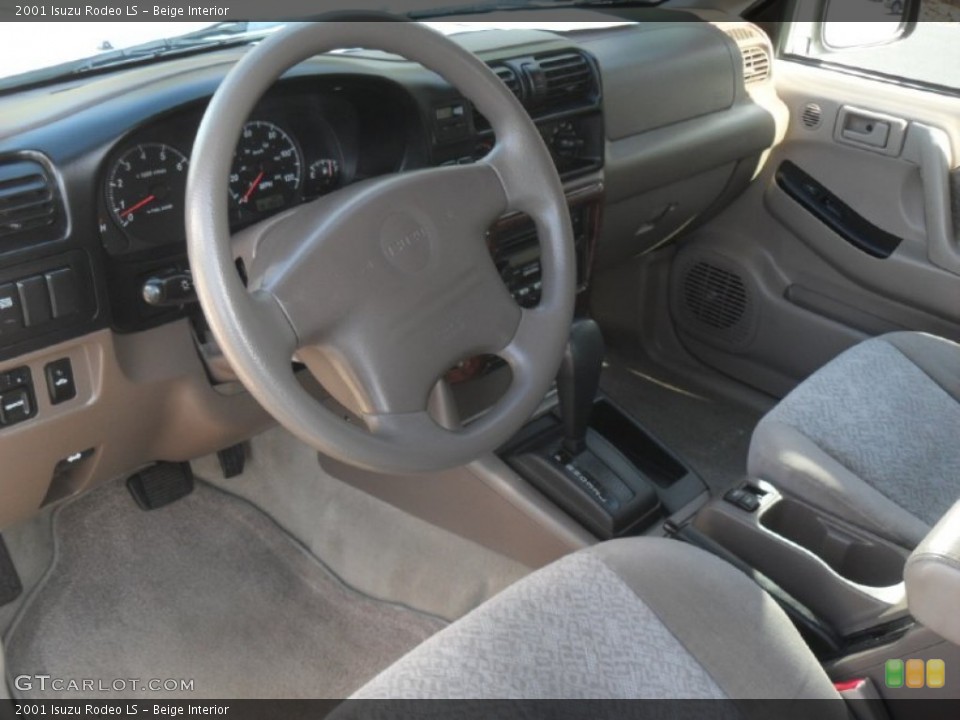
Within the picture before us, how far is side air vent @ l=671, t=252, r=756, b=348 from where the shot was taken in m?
2.76

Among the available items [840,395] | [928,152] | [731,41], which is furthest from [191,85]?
[928,152]

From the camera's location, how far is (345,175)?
178cm

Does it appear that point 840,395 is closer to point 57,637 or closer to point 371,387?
point 371,387

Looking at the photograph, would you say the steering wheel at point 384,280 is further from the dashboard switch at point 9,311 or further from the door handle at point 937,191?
the door handle at point 937,191

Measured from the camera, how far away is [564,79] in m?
2.07

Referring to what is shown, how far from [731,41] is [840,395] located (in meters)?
1.07

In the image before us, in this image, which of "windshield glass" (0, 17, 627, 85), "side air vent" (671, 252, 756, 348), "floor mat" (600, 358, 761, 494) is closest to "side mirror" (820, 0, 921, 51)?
"side air vent" (671, 252, 756, 348)

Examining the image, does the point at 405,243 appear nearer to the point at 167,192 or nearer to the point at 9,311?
the point at 167,192

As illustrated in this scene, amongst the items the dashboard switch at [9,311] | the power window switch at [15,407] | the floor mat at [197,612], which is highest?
the dashboard switch at [9,311]

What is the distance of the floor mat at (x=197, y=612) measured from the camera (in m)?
2.06

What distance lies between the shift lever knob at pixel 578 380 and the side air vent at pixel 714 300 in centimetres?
88

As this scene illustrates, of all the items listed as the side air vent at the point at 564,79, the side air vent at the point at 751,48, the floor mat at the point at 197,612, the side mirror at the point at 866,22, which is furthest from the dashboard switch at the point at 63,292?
the side mirror at the point at 866,22

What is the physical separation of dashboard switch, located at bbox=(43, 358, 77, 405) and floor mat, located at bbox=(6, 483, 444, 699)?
26.8 inches

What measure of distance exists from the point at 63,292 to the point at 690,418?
5.79 feet
